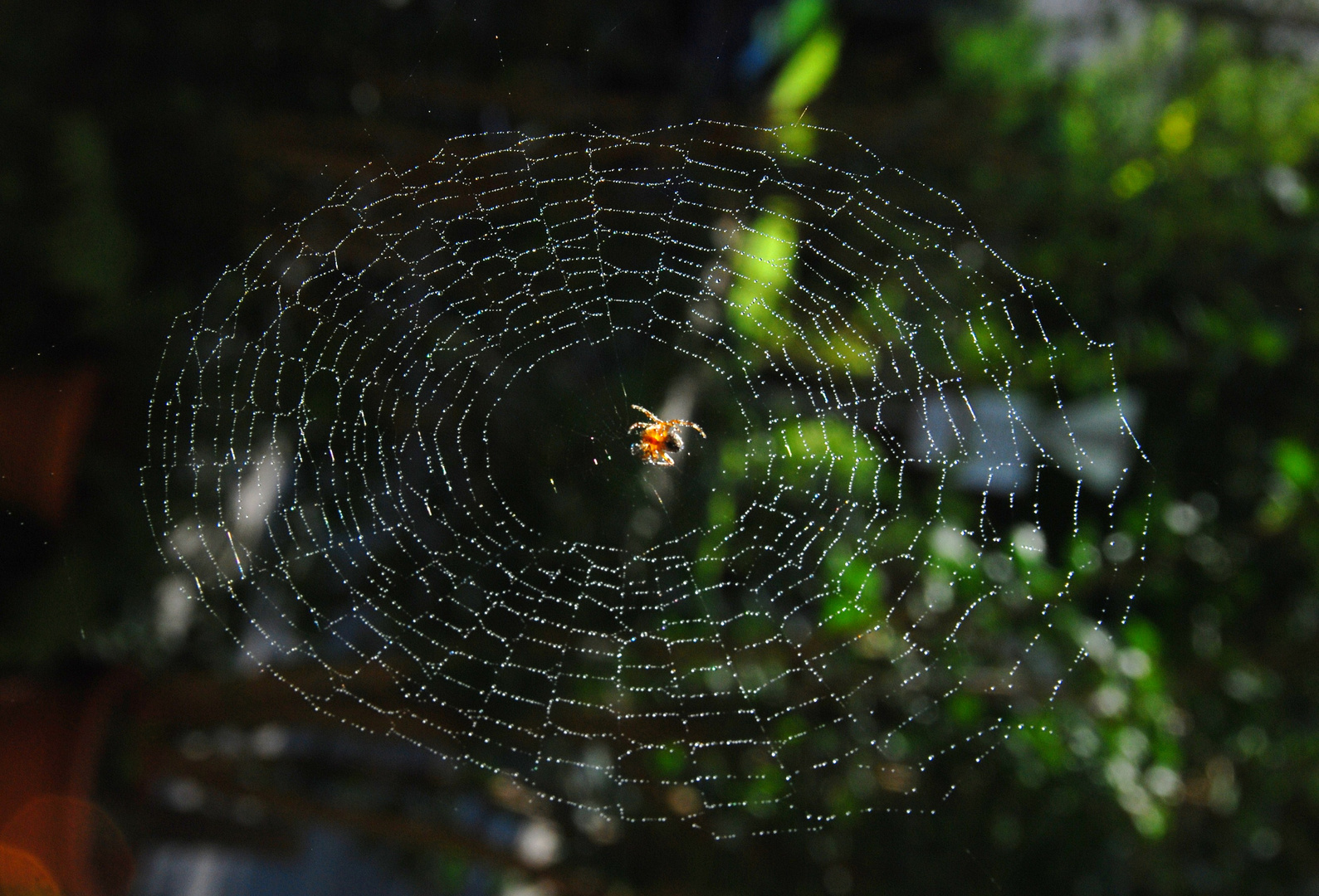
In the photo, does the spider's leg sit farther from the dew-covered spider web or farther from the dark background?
the dark background

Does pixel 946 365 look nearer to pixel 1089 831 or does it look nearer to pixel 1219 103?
pixel 1089 831

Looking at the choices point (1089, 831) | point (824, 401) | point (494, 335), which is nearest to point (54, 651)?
point (494, 335)

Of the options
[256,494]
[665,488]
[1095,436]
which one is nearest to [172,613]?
[256,494]

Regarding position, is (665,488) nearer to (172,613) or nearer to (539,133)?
(539,133)

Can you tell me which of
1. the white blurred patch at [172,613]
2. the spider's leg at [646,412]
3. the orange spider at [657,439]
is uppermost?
the spider's leg at [646,412]

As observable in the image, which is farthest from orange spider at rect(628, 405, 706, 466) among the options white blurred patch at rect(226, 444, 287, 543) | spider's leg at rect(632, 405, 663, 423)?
white blurred patch at rect(226, 444, 287, 543)

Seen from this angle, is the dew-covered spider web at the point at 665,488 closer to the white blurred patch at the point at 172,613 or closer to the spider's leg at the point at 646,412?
the spider's leg at the point at 646,412

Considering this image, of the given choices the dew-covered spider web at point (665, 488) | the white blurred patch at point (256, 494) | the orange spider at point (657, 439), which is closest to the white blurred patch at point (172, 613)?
the dew-covered spider web at point (665, 488)
